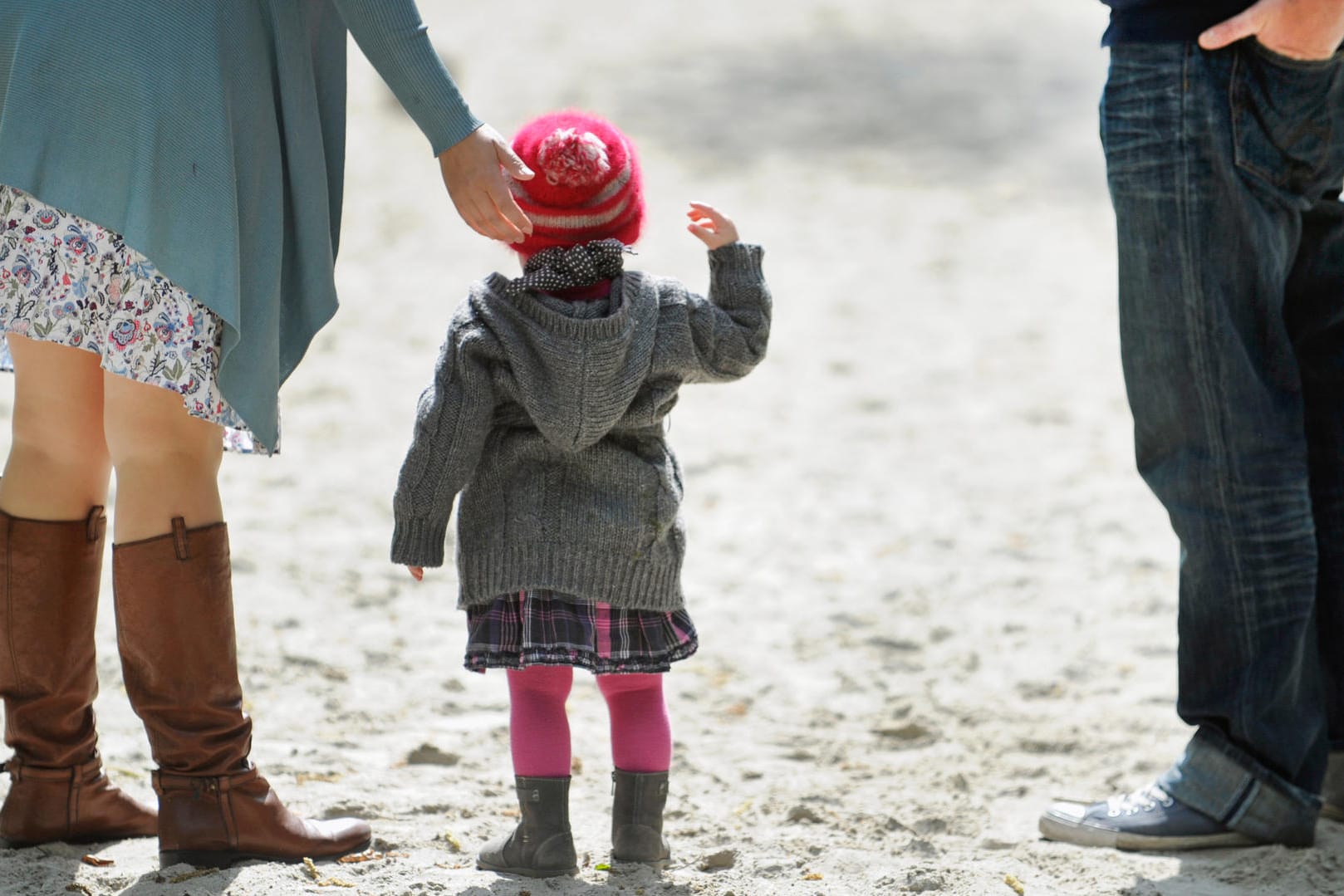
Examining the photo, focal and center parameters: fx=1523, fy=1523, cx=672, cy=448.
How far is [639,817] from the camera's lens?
2283 millimetres

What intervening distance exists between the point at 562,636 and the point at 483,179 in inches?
26.2

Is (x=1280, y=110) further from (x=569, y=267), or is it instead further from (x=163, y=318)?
(x=163, y=318)

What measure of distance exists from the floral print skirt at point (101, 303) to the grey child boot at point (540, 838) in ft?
2.41

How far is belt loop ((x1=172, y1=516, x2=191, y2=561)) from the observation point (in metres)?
2.12

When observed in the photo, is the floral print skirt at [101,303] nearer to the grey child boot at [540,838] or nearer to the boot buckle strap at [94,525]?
the boot buckle strap at [94,525]

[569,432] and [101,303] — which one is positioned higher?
[101,303]

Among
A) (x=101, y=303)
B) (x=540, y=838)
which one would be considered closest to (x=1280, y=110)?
(x=540, y=838)

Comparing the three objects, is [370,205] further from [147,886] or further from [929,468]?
[147,886]

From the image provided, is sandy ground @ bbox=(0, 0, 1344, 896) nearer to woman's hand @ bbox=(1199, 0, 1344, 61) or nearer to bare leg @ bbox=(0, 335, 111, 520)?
bare leg @ bbox=(0, 335, 111, 520)

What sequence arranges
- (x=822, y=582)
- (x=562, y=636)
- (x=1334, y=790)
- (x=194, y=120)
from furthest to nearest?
(x=822, y=582), (x=1334, y=790), (x=562, y=636), (x=194, y=120)

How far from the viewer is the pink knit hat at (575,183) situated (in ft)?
7.17

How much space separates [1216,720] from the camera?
244cm

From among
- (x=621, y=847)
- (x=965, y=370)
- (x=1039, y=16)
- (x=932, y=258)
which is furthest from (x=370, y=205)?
(x=1039, y=16)

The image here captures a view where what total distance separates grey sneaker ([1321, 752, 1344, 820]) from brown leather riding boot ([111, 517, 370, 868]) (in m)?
1.67
